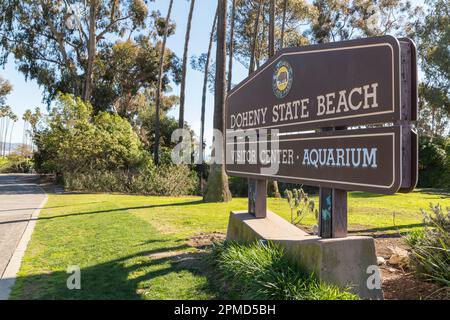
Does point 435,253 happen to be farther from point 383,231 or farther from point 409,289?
point 383,231

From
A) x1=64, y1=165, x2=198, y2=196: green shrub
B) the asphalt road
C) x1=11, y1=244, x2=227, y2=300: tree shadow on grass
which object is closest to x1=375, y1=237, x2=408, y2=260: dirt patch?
x1=11, y1=244, x2=227, y2=300: tree shadow on grass

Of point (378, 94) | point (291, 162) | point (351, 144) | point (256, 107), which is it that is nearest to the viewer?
point (378, 94)

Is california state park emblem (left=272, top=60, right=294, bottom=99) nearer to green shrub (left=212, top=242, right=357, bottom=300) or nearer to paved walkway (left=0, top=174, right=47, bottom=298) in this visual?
green shrub (left=212, top=242, right=357, bottom=300)

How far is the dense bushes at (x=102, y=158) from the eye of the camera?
2018cm

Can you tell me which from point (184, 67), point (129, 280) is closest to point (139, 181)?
point (184, 67)

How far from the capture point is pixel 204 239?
7637mm

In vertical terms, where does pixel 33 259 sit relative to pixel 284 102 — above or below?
below

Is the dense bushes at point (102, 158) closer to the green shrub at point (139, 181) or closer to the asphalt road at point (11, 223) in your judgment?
the green shrub at point (139, 181)

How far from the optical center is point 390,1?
3741 cm

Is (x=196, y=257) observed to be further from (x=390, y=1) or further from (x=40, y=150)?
(x=390, y=1)

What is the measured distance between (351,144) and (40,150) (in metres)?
29.4

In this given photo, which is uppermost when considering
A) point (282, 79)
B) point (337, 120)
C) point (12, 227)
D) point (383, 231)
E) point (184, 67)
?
point (184, 67)

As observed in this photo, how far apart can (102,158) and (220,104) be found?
1081 cm

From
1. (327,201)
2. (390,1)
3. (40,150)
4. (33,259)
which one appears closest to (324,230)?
(327,201)
